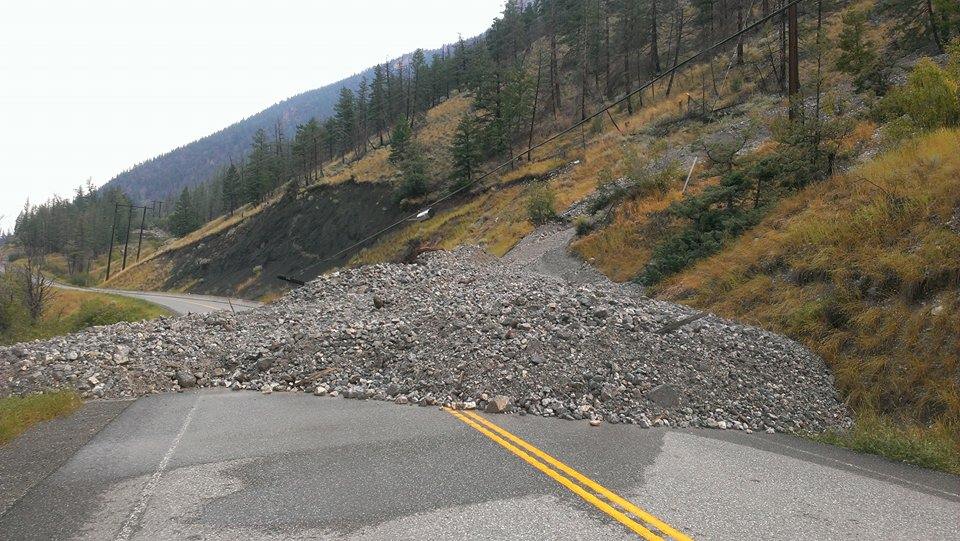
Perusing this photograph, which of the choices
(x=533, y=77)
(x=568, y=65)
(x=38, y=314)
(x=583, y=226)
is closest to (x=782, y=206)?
(x=583, y=226)

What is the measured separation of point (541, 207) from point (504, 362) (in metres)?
20.0

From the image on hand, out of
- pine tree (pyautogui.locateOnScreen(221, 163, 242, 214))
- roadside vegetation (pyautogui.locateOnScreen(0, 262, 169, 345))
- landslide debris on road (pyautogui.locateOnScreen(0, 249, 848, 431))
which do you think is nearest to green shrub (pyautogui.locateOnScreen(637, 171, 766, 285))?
landslide debris on road (pyautogui.locateOnScreen(0, 249, 848, 431))

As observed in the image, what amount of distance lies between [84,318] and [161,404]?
26.4 m

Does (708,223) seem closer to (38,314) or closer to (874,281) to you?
(874,281)

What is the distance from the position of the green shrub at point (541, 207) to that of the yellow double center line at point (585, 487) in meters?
21.7

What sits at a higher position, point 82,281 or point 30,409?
point 82,281

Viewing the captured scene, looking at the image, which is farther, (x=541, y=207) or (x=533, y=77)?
(x=533, y=77)

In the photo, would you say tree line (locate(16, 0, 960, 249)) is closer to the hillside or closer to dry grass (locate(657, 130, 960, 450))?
the hillside

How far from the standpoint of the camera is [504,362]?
9.07 metres

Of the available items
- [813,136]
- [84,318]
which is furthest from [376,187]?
[813,136]

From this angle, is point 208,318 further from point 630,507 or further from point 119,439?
point 630,507

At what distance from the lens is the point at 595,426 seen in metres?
7.34

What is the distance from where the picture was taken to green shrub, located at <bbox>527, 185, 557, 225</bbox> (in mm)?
28219

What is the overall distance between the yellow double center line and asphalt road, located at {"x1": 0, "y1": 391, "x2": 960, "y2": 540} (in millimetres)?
24
